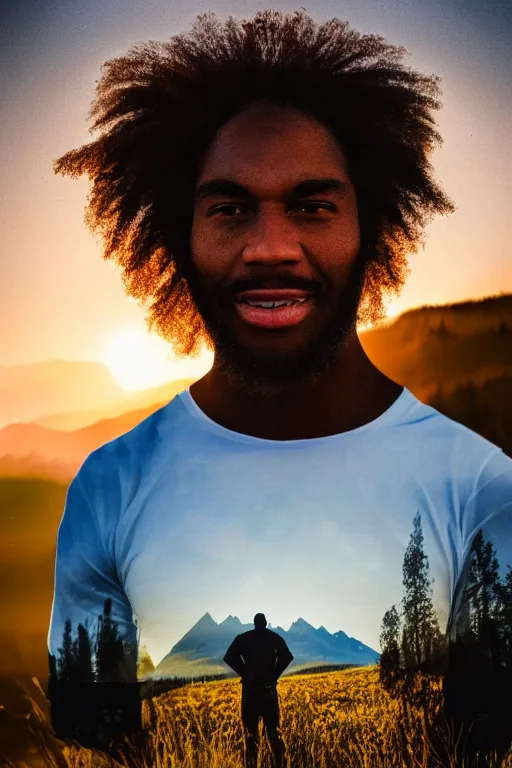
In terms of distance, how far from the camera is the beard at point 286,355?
3.29 m

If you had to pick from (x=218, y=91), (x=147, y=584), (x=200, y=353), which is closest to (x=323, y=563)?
(x=147, y=584)

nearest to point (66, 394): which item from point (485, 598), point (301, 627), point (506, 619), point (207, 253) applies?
point (207, 253)

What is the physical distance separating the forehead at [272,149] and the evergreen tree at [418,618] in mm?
1422

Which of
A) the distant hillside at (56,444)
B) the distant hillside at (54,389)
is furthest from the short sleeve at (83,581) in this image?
the distant hillside at (54,389)

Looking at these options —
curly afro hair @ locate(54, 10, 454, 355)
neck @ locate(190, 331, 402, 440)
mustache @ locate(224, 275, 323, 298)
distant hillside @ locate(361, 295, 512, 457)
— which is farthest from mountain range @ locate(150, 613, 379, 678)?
mustache @ locate(224, 275, 323, 298)

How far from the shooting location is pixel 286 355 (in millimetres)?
3287

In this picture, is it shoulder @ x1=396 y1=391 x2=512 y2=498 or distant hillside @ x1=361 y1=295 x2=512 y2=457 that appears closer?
shoulder @ x1=396 y1=391 x2=512 y2=498

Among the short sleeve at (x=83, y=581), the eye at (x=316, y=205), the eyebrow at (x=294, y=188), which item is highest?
Answer: the eyebrow at (x=294, y=188)

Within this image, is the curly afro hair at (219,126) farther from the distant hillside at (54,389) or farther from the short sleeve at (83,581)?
the short sleeve at (83,581)

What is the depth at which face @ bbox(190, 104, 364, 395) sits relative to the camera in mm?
3211

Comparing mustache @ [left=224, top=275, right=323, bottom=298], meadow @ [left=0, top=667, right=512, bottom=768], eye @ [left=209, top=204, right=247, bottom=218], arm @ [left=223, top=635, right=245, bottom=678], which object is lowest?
meadow @ [left=0, top=667, right=512, bottom=768]

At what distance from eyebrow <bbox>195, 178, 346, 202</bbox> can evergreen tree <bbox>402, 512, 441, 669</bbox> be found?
1.33 meters

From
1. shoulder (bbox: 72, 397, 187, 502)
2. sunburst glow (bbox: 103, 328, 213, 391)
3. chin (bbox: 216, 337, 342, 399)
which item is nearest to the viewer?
chin (bbox: 216, 337, 342, 399)

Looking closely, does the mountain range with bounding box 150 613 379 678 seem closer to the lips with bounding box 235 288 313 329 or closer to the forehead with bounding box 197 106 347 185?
the lips with bounding box 235 288 313 329
